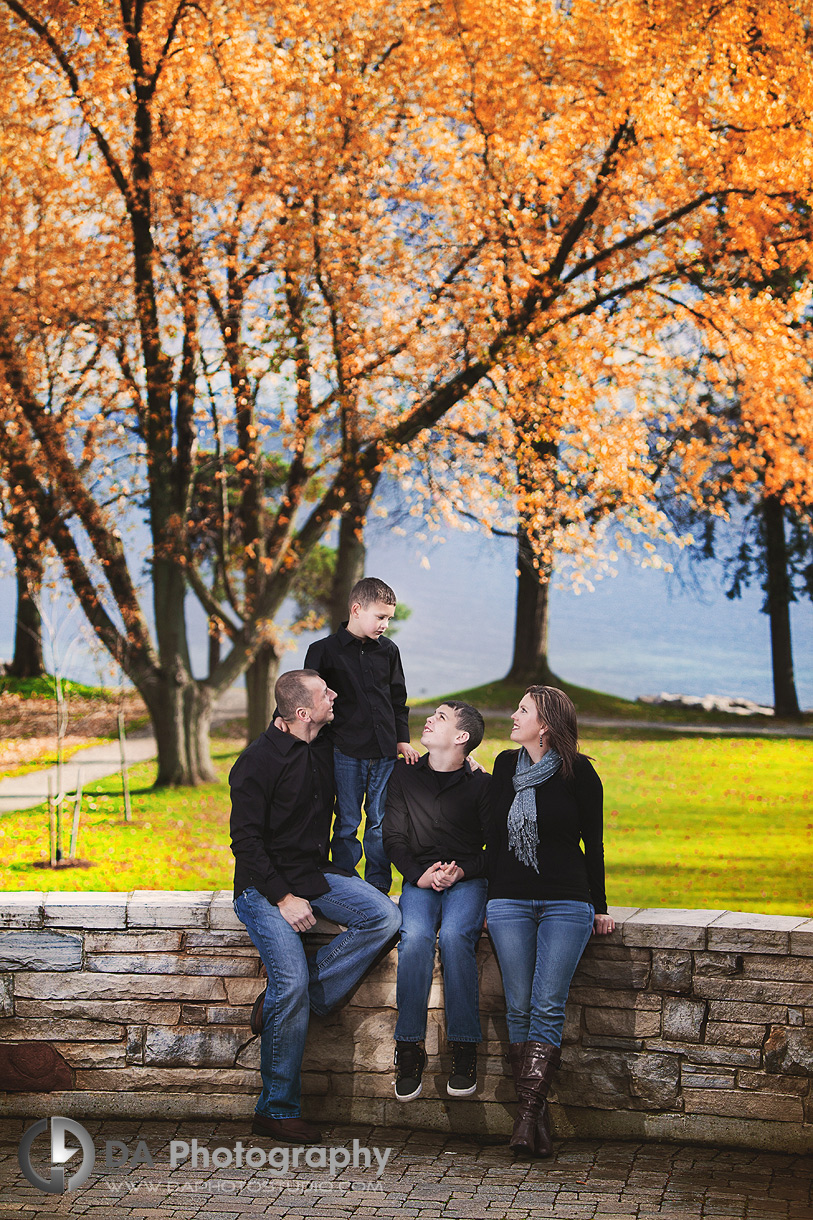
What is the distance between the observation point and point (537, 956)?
367 cm

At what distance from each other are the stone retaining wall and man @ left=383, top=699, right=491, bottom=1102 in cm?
17

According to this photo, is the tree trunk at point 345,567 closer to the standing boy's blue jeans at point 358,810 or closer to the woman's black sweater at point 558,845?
the standing boy's blue jeans at point 358,810

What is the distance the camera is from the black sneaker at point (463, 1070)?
3688 millimetres

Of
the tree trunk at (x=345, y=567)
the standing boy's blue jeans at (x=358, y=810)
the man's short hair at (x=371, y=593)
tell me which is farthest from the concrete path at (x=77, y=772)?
the man's short hair at (x=371, y=593)

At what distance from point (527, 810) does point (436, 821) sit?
1.21 feet

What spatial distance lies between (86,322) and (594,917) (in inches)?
364

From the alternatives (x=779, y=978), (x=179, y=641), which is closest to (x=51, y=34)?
(x=179, y=641)

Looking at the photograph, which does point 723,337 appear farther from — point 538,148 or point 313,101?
point 313,101

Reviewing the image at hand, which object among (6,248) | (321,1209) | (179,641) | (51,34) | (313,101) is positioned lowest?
(321,1209)

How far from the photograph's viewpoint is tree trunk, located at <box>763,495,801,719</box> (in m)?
21.2

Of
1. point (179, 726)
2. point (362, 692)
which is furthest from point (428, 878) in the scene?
point (179, 726)

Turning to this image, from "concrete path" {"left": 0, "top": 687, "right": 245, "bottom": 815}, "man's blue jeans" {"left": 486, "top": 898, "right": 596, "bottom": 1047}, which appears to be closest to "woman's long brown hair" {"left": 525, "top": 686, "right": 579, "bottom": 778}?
"man's blue jeans" {"left": 486, "top": 898, "right": 596, "bottom": 1047}

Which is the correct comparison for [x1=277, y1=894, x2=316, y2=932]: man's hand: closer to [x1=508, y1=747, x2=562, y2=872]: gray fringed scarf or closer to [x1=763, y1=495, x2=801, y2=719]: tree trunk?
[x1=508, y1=747, x2=562, y2=872]: gray fringed scarf

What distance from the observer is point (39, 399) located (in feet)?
39.3
